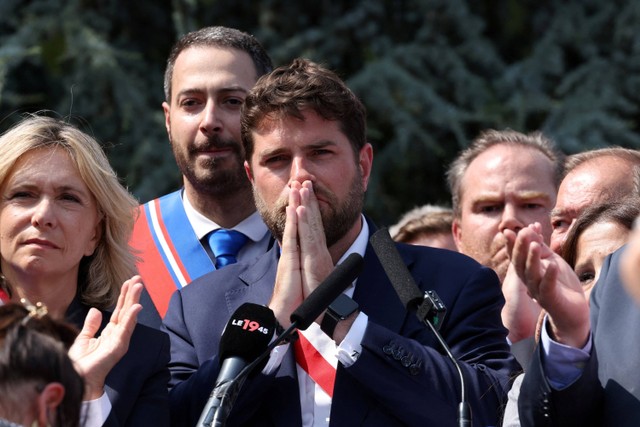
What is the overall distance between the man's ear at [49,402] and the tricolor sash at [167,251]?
2.11m

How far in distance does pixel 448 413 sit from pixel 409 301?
481 mm

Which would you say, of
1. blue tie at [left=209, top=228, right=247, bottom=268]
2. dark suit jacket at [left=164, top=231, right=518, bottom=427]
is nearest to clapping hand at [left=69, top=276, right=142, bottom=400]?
dark suit jacket at [left=164, top=231, right=518, bottom=427]

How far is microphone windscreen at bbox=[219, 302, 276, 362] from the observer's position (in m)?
3.75

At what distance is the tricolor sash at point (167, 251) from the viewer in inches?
227

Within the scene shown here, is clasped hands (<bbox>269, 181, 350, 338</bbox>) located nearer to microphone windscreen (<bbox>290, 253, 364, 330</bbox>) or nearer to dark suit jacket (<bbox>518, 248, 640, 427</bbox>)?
microphone windscreen (<bbox>290, 253, 364, 330</bbox>)

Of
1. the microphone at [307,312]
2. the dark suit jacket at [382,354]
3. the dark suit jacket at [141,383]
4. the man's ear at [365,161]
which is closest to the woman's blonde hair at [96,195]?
the dark suit jacket at [382,354]

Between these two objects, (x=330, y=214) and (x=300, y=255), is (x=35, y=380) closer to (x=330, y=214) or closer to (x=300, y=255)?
(x=300, y=255)

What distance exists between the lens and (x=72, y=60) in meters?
8.75

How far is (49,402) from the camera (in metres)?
3.44

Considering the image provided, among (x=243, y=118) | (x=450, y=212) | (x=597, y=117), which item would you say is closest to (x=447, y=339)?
(x=243, y=118)

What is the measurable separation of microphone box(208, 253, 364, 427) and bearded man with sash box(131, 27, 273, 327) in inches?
69.2

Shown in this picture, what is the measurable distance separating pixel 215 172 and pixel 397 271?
1.89 meters

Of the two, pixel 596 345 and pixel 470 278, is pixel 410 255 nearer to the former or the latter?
pixel 470 278

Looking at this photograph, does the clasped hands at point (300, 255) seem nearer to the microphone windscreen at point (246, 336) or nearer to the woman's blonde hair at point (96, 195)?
the microphone windscreen at point (246, 336)
